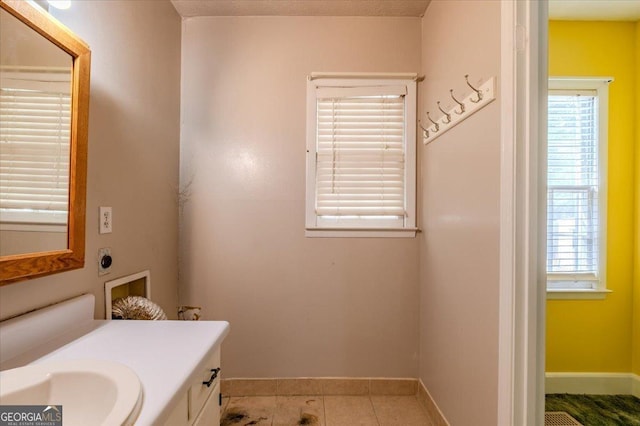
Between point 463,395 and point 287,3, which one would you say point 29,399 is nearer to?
point 463,395

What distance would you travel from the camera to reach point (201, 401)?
96 cm

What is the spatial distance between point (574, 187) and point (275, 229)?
2129mm

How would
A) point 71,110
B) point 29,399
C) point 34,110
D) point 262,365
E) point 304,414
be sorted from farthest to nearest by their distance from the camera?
point 262,365 → point 304,414 → point 71,110 → point 34,110 → point 29,399

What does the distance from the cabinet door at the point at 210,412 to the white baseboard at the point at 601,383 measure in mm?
2317

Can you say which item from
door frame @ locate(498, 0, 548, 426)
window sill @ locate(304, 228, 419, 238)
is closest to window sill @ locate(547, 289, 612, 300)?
window sill @ locate(304, 228, 419, 238)

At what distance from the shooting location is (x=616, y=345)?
6.68ft

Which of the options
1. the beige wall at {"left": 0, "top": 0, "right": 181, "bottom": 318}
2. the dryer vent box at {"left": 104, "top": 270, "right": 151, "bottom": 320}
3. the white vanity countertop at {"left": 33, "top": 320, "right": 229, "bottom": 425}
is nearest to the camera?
the white vanity countertop at {"left": 33, "top": 320, "right": 229, "bottom": 425}

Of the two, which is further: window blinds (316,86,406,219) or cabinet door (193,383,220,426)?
window blinds (316,86,406,219)

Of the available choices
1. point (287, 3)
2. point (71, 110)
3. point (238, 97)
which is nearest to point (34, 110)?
point (71, 110)

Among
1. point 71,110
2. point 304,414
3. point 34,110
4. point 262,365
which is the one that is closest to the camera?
point 34,110

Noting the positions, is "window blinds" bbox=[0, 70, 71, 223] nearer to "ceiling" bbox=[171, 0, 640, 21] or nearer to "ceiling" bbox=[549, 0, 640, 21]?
"ceiling" bbox=[171, 0, 640, 21]

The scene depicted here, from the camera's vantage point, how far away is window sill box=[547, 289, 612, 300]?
80.1 inches

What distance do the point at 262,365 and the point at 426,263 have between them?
1.30 metres

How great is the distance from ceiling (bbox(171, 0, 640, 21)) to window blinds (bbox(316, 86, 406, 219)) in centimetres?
55
